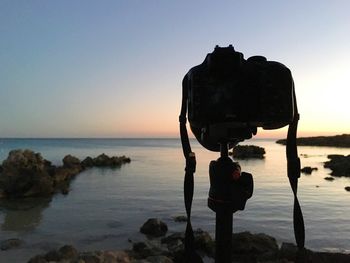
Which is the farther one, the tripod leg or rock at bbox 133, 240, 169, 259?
rock at bbox 133, 240, 169, 259

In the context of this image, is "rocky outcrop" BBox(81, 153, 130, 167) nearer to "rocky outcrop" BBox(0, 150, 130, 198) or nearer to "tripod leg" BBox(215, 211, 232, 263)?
"rocky outcrop" BBox(0, 150, 130, 198)

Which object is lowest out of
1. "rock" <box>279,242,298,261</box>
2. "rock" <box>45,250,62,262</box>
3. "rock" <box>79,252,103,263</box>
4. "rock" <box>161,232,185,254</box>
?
"rock" <box>161,232,185,254</box>

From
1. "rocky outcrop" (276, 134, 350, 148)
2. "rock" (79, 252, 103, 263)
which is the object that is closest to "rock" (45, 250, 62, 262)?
"rock" (79, 252, 103, 263)

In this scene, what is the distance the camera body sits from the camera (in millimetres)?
1878

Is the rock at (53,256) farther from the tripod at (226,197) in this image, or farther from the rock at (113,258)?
the tripod at (226,197)

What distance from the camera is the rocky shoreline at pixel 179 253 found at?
795cm

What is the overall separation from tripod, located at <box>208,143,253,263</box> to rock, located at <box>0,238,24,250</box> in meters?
10.3

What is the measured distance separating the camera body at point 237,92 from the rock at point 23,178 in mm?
20698

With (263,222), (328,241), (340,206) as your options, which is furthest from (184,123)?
(340,206)

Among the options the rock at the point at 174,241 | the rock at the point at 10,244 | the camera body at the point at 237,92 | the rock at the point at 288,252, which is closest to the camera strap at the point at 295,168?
the camera body at the point at 237,92

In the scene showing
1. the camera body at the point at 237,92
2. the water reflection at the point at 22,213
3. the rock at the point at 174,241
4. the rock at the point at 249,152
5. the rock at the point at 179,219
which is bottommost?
the water reflection at the point at 22,213

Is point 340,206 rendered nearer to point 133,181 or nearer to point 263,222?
point 263,222

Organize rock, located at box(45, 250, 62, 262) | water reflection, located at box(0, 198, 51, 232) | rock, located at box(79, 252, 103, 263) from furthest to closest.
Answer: water reflection, located at box(0, 198, 51, 232)
rock, located at box(45, 250, 62, 262)
rock, located at box(79, 252, 103, 263)

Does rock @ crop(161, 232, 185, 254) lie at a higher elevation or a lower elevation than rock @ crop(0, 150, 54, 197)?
lower
